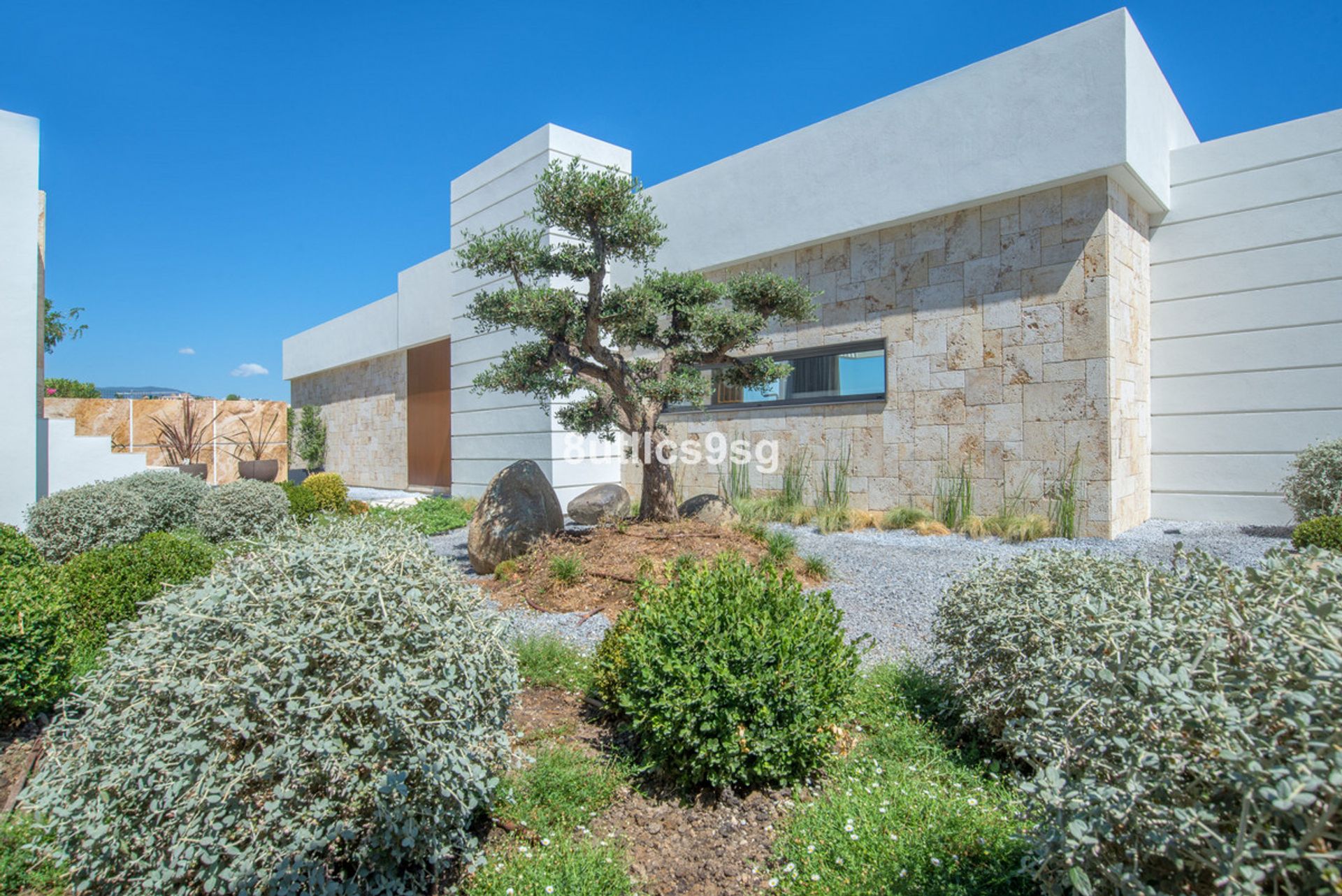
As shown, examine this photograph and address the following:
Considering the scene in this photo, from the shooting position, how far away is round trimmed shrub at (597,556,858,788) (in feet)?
7.57

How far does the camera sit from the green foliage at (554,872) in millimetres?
1885

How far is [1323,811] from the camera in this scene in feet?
3.51

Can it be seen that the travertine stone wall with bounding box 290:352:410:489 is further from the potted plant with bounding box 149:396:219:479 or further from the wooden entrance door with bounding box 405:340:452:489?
the potted plant with bounding box 149:396:219:479

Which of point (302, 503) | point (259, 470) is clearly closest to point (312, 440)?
point (259, 470)

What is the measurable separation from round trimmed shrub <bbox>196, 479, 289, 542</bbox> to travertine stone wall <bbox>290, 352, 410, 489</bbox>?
8434 mm

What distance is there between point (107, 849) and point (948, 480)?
7502 millimetres

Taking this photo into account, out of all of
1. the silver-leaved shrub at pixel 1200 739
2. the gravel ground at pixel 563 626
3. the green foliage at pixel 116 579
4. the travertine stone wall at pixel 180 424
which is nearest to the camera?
the silver-leaved shrub at pixel 1200 739

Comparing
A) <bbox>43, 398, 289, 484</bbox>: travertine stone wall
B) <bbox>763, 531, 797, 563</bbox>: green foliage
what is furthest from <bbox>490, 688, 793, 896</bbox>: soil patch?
<bbox>43, 398, 289, 484</bbox>: travertine stone wall

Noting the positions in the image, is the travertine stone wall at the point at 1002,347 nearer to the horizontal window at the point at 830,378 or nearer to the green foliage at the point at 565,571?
the horizontal window at the point at 830,378

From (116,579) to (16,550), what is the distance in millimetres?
641

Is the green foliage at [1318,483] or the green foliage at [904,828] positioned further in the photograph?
the green foliage at [1318,483]

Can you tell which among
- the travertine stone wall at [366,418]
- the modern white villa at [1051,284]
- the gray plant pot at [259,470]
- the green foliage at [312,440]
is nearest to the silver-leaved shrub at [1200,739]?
the modern white villa at [1051,284]

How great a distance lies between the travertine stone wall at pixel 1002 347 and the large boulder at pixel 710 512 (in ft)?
8.35

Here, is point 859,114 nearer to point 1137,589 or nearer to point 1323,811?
point 1137,589
